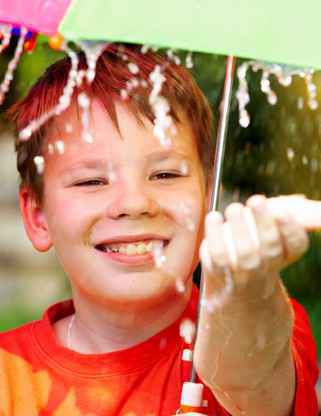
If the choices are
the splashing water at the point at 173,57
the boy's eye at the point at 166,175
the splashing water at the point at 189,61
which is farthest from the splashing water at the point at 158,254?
the splashing water at the point at 189,61

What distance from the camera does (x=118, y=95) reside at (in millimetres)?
→ 1901

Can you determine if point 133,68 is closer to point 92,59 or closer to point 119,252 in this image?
point 92,59

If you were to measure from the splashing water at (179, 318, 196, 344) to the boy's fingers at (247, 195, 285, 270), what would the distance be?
0.59 m

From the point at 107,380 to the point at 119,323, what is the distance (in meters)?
0.11

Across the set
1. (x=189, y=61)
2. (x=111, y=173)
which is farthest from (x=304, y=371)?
(x=189, y=61)

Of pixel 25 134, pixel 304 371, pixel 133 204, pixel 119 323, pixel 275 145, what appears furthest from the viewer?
pixel 275 145

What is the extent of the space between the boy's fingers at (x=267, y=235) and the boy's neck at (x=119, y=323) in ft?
1.95

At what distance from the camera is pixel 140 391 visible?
187cm

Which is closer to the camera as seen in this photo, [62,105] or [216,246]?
[216,246]

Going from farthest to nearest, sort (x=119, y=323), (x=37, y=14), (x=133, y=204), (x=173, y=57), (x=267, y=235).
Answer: (x=173, y=57)
(x=119, y=323)
(x=133, y=204)
(x=37, y=14)
(x=267, y=235)

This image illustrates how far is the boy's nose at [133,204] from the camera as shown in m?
1.80

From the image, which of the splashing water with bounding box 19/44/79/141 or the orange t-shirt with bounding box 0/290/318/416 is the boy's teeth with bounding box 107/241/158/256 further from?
the splashing water with bounding box 19/44/79/141

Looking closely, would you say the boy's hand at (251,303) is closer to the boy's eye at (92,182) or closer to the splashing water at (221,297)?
the splashing water at (221,297)

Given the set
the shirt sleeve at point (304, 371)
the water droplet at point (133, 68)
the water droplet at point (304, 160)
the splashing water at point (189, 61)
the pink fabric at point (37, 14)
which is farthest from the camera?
the water droplet at point (304, 160)
